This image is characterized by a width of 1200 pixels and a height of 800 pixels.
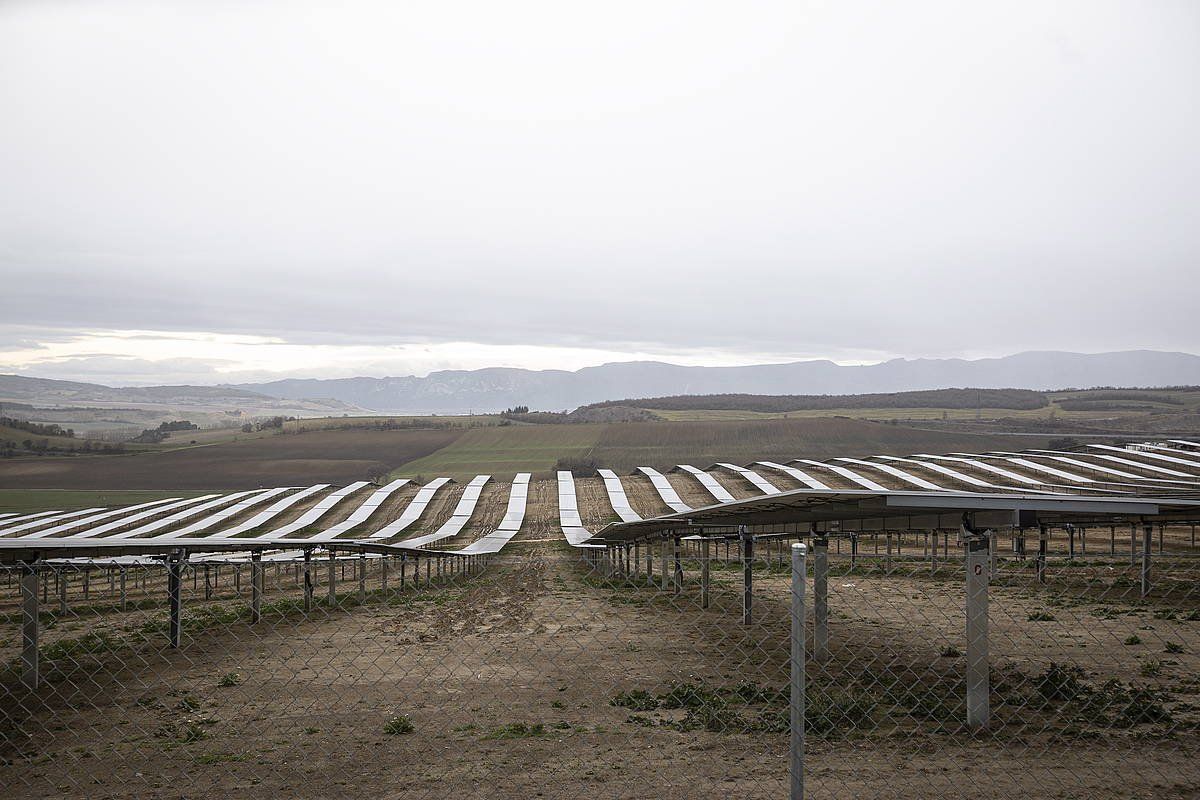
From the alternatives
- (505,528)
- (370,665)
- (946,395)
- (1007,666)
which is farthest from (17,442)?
(946,395)

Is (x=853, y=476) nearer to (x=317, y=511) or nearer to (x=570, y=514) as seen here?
Result: (x=570, y=514)

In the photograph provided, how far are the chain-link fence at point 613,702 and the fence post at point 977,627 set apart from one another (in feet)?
0.11

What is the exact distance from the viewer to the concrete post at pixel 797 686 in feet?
15.5

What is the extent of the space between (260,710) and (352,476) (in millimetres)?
50292

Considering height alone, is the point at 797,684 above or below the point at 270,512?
above

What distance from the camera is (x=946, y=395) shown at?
11431cm

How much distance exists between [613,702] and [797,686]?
14.2 ft

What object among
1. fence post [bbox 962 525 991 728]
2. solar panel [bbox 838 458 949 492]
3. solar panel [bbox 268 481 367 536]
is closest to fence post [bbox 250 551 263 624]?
fence post [bbox 962 525 991 728]

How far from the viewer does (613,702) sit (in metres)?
8.76

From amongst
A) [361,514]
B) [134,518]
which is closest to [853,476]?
[361,514]

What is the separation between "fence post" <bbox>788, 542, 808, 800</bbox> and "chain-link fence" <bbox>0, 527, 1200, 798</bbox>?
4 cm

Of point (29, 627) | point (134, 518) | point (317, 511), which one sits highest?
point (29, 627)

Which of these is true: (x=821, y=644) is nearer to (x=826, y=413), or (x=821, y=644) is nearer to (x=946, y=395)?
(x=826, y=413)

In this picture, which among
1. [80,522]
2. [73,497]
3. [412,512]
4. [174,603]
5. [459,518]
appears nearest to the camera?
[174,603]
